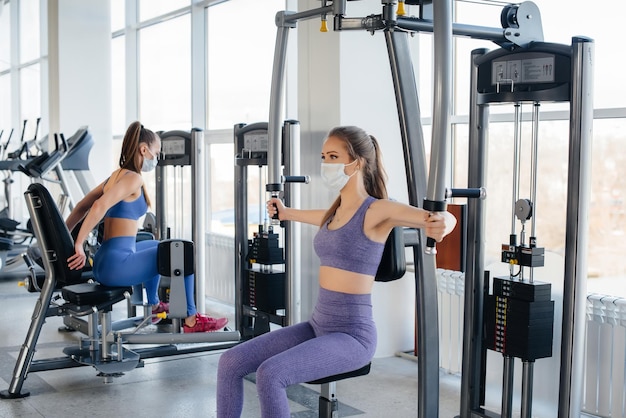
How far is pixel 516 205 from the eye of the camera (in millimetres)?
3098

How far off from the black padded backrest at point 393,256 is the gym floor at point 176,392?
1.09 meters

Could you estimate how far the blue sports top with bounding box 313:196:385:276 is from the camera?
2748 millimetres

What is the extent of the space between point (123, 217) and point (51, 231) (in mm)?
373

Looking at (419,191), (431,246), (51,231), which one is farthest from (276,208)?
(51,231)

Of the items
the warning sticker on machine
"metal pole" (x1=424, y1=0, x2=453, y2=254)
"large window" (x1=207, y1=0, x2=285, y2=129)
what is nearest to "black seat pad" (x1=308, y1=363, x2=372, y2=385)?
"metal pole" (x1=424, y1=0, x2=453, y2=254)

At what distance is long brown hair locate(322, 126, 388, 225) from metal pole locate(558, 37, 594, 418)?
691 mm

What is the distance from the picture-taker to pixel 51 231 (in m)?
3.88

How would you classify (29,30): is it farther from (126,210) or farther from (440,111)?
(440,111)

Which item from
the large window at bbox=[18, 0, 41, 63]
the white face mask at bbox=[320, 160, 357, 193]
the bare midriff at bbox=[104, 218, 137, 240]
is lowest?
the bare midriff at bbox=[104, 218, 137, 240]

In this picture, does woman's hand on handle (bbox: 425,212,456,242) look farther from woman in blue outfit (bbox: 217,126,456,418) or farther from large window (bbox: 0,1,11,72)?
large window (bbox: 0,1,11,72)

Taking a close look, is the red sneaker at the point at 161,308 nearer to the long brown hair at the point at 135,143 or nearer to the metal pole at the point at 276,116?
the long brown hair at the point at 135,143

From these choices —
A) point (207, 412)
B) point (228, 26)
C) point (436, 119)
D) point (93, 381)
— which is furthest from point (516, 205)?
point (228, 26)

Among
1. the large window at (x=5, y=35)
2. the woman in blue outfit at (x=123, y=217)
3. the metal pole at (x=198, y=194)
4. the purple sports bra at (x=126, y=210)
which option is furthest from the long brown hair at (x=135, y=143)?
the large window at (x=5, y=35)

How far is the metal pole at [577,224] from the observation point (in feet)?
9.29
